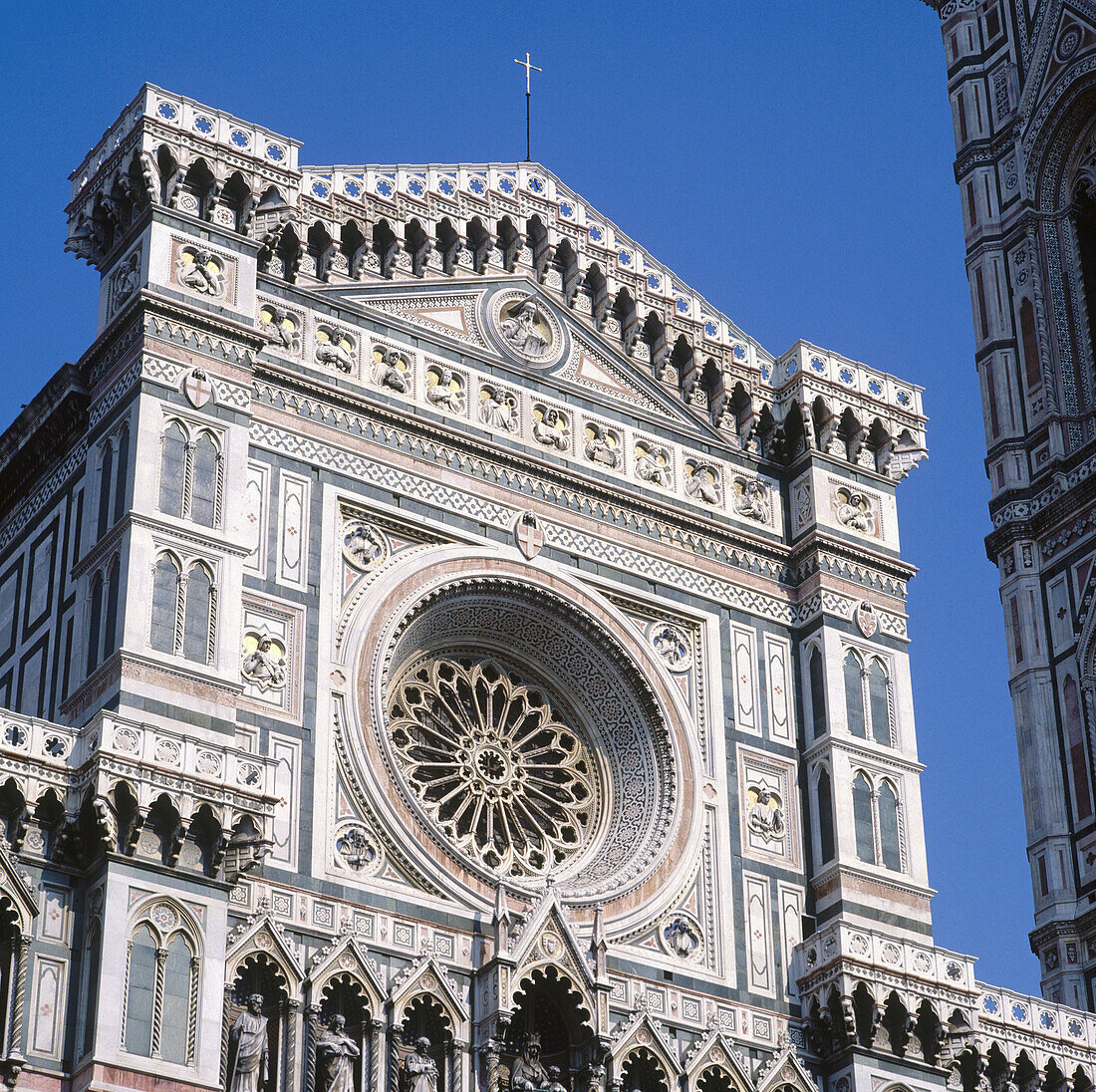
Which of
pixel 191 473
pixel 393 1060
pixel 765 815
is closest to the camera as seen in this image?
pixel 393 1060

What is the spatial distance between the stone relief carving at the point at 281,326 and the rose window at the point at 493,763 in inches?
137

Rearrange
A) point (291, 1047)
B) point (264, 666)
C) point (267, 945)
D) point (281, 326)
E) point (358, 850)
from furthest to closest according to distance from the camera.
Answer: point (281, 326) < point (264, 666) < point (358, 850) < point (267, 945) < point (291, 1047)

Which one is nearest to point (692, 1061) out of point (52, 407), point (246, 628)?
point (246, 628)

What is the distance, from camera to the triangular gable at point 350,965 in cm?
2153

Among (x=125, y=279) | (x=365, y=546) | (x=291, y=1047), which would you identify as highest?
(x=125, y=279)

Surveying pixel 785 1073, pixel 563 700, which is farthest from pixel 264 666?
pixel 785 1073

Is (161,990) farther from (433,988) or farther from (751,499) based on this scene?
(751,499)

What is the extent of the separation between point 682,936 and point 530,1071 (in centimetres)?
266

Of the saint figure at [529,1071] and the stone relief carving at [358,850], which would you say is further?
the stone relief carving at [358,850]

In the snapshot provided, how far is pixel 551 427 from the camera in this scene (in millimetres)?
26719

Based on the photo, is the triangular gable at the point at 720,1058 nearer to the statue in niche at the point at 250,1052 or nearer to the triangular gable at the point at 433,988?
the triangular gable at the point at 433,988

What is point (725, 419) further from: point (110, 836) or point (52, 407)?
point (110, 836)

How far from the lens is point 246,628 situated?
23062mm

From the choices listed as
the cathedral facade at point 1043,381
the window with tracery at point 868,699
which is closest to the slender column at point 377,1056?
the window with tracery at point 868,699
